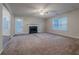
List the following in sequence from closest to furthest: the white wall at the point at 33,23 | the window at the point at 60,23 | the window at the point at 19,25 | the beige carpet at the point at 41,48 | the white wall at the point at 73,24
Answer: the beige carpet at the point at 41,48, the white wall at the point at 73,24, the window at the point at 60,23, the window at the point at 19,25, the white wall at the point at 33,23

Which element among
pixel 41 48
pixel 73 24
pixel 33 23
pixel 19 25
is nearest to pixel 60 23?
pixel 73 24

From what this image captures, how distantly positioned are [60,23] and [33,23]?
3983 millimetres

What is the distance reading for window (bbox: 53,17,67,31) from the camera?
9028 mm

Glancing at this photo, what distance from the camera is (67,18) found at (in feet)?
28.0

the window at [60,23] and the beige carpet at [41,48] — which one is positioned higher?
the window at [60,23]

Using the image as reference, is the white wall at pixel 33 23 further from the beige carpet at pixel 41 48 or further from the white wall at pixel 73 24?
the beige carpet at pixel 41 48

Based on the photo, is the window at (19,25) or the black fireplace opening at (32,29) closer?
the window at (19,25)

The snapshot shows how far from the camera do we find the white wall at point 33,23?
1241 centimetres

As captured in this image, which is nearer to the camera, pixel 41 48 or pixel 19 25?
pixel 41 48

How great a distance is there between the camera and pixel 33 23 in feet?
41.7

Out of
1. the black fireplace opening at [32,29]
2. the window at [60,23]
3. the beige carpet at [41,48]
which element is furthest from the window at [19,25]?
the beige carpet at [41,48]

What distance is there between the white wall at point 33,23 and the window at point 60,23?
251cm

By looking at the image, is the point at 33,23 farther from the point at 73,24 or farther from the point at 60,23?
the point at 73,24

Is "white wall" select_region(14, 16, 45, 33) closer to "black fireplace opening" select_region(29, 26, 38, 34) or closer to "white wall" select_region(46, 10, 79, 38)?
"black fireplace opening" select_region(29, 26, 38, 34)
